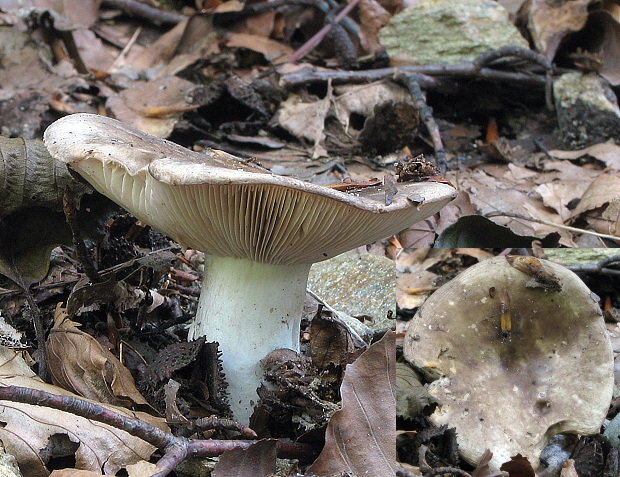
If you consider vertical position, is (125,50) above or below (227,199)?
below

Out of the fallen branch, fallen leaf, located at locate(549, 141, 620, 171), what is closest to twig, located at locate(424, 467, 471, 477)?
fallen leaf, located at locate(549, 141, 620, 171)

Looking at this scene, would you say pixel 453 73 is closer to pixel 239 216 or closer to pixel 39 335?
pixel 239 216

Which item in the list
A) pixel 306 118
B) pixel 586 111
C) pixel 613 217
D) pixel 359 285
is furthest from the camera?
pixel 586 111

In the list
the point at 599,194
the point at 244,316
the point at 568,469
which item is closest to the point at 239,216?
the point at 244,316

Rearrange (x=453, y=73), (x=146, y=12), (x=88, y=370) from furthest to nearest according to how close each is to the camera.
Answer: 1. (x=146, y=12)
2. (x=453, y=73)
3. (x=88, y=370)

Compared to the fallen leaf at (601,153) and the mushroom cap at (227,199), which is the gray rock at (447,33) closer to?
the fallen leaf at (601,153)

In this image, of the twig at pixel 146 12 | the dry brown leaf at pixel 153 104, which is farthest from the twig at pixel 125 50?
the dry brown leaf at pixel 153 104
